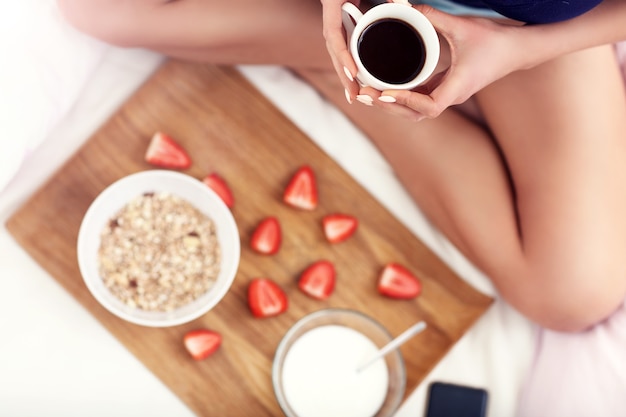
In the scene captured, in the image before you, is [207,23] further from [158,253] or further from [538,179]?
[538,179]

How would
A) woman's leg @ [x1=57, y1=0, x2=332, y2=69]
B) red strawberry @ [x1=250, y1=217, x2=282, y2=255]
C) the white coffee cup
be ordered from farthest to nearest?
1. red strawberry @ [x1=250, y1=217, x2=282, y2=255]
2. woman's leg @ [x1=57, y1=0, x2=332, y2=69]
3. the white coffee cup

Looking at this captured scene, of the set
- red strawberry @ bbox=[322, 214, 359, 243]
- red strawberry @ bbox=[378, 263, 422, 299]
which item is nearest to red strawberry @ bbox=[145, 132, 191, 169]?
red strawberry @ bbox=[322, 214, 359, 243]

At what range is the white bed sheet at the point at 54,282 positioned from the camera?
1091 mm

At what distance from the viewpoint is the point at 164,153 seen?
3.72ft

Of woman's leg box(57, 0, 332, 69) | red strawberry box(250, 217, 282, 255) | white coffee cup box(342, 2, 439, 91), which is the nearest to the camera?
white coffee cup box(342, 2, 439, 91)

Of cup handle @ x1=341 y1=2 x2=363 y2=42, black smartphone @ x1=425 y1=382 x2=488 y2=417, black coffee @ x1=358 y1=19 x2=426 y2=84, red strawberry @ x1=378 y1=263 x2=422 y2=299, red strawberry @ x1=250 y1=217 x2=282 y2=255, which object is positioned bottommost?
black smartphone @ x1=425 y1=382 x2=488 y2=417

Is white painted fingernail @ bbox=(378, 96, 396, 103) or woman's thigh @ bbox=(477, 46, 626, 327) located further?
woman's thigh @ bbox=(477, 46, 626, 327)

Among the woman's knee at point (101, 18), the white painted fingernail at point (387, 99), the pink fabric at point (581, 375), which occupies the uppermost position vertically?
the woman's knee at point (101, 18)

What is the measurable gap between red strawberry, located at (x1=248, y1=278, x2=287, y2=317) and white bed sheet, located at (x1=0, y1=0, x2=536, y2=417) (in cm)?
19

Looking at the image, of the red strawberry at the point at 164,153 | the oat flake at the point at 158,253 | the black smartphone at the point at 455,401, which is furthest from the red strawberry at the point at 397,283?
the red strawberry at the point at 164,153

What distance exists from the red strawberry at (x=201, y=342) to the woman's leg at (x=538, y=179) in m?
0.40

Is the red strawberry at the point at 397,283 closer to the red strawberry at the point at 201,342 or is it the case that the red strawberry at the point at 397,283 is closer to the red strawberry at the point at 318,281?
the red strawberry at the point at 318,281

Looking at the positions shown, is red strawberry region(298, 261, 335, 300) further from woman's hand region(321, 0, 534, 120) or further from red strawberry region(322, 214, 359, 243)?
woman's hand region(321, 0, 534, 120)

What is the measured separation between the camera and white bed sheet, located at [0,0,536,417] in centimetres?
109
